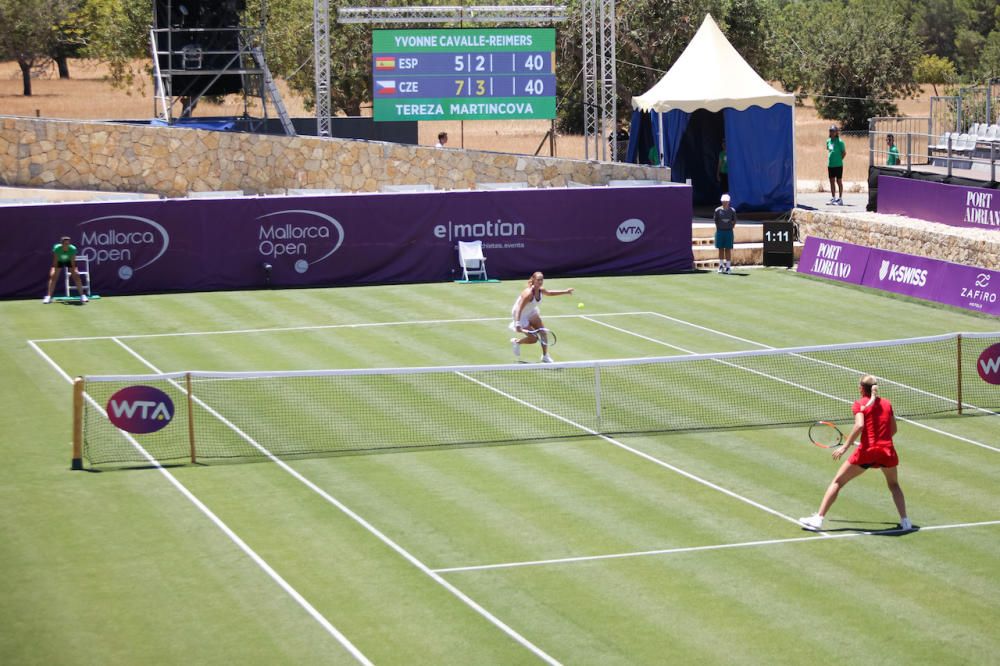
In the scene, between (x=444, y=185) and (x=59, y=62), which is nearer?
(x=444, y=185)

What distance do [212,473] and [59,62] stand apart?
79.2 metres

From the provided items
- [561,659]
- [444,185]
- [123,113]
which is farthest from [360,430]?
[123,113]

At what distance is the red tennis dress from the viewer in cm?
1459

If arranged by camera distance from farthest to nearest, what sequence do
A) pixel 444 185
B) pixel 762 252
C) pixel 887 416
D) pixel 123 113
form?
pixel 123 113 → pixel 444 185 → pixel 762 252 → pixel 887 416

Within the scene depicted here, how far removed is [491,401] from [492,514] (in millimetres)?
5574

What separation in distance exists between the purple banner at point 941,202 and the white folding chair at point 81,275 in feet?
68.0

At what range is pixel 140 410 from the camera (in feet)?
58.3

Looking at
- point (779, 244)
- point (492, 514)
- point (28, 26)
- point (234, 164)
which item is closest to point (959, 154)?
point (779, 244)

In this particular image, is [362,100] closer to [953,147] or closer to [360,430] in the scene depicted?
[953,147]

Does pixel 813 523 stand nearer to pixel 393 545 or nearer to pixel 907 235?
pixel 393 545

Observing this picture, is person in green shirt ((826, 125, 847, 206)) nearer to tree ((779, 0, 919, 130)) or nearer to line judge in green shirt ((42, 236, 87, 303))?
line judge in green shirt ((42, 236, 87, 303))

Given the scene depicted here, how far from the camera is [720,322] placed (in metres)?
28.4

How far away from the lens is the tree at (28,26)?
74.2 metres

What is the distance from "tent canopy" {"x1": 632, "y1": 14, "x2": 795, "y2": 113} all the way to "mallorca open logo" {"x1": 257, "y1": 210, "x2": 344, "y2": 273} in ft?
41.7
